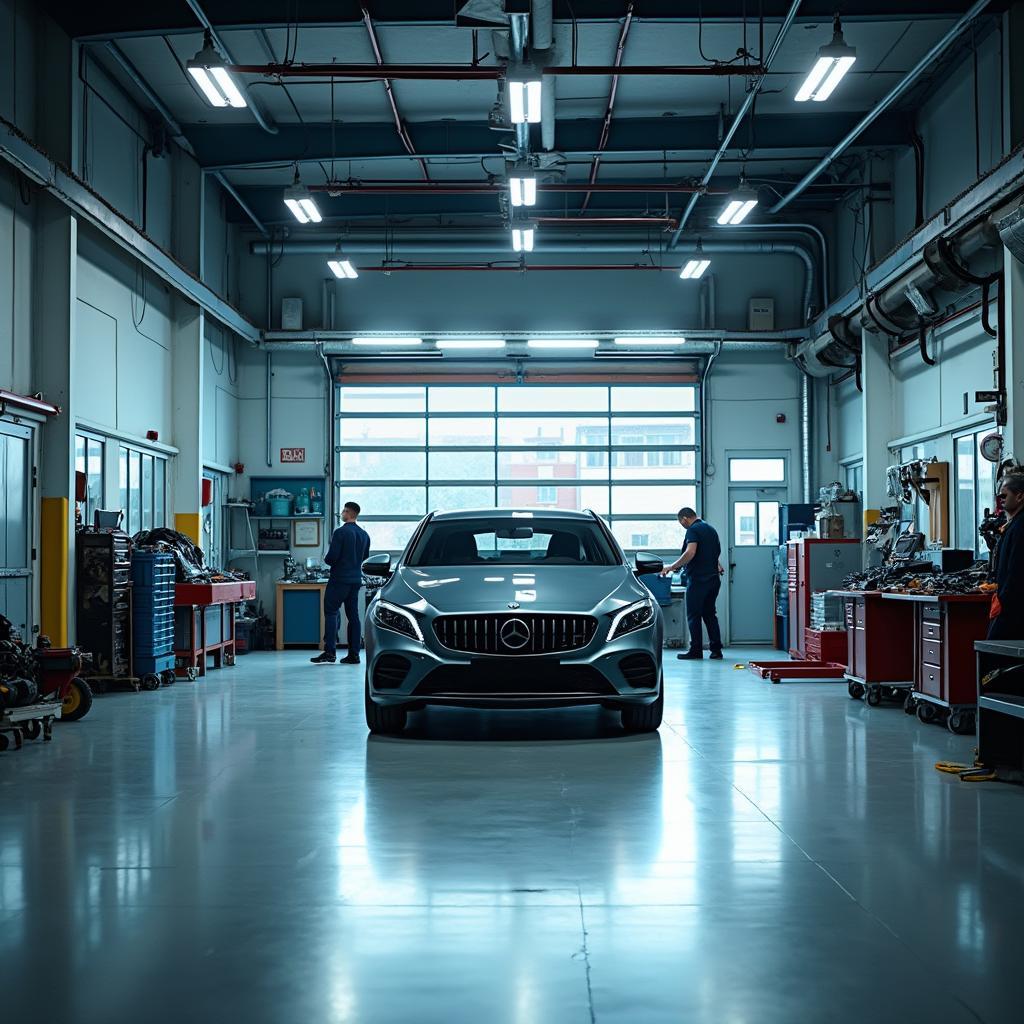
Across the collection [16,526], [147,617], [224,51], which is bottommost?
[147,617]

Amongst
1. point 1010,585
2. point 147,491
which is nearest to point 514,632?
point 1010,585

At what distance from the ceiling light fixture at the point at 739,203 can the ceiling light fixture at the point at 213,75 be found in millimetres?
5288

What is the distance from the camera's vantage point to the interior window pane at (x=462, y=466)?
18.0m

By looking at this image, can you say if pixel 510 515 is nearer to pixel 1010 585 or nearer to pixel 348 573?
pixel 1010 585

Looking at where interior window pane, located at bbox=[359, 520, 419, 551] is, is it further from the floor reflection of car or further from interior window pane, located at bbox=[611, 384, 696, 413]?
the floor reflection of car

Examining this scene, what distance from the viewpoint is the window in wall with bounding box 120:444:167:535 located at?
508 inches

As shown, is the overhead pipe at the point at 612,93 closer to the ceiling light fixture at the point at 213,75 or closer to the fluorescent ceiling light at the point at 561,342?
the fluorescent ceiling light at the point at 561,342

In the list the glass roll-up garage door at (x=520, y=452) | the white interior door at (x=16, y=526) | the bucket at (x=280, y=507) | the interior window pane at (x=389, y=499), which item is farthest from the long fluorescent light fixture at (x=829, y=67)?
the bucket at (x=280, y=507)

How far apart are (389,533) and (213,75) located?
374 inches

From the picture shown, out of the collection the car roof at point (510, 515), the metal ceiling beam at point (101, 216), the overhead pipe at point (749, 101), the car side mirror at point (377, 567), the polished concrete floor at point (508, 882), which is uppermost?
the overhead pipe at point (749, 101)

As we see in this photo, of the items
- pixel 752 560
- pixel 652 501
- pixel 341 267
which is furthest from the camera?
pixel 652 501

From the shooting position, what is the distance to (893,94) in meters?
11.8

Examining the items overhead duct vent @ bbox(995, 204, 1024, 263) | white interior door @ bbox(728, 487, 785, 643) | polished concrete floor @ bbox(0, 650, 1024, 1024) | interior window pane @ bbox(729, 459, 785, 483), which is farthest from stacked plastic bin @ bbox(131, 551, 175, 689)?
interior window pane @ bbox(729, 459, 785, 483)

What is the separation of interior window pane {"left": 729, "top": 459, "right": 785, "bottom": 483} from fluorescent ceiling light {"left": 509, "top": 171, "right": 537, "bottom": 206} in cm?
678
